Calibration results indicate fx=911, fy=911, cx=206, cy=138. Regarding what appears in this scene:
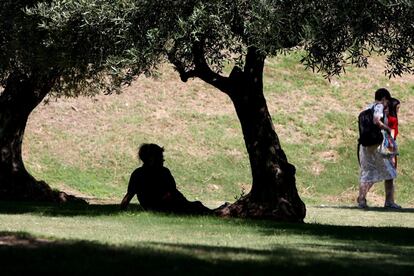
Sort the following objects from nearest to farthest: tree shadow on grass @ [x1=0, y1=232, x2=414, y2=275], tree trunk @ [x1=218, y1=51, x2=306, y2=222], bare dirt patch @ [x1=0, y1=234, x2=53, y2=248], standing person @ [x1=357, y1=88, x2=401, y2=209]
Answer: tree shadow on grass @ [x1=0, y1=232, x2=414, y2=275] < bare dirt patch @ [x1=0, y1=234, x2=53, y2=248] < tree trunk @ [x1=218, y1=51, x2=306, y2=222] < standing person @ [x1=357, y1=88, x2=401, y2=209]

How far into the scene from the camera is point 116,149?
84.2 feet

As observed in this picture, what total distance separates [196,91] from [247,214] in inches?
652

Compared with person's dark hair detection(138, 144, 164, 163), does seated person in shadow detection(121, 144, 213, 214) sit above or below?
below

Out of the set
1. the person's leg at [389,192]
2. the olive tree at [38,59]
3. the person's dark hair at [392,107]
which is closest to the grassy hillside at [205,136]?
the olive tree at [38,59]

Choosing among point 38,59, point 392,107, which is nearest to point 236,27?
point 38,59

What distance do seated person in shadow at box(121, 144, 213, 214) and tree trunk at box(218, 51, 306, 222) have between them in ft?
2.36

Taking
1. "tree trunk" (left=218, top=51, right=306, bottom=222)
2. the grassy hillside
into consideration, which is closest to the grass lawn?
"tree trunk" (left=218, top=51, right=306, bottom=222)

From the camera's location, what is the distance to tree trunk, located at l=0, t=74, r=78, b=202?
18.5 m

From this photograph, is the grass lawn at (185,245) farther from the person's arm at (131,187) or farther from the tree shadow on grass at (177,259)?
the person's arm at (131,187)

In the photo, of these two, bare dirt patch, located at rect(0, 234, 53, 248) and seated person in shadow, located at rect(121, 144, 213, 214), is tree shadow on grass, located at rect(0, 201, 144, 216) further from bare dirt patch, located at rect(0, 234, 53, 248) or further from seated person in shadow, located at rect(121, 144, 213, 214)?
bare dirt patch, located at rect(0, 234, 53, 248)

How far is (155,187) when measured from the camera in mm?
13500

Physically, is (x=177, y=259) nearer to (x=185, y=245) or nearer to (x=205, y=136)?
(x=185, y=245)

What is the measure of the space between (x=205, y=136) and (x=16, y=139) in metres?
8.76

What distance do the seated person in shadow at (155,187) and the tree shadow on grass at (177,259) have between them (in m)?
4.34
